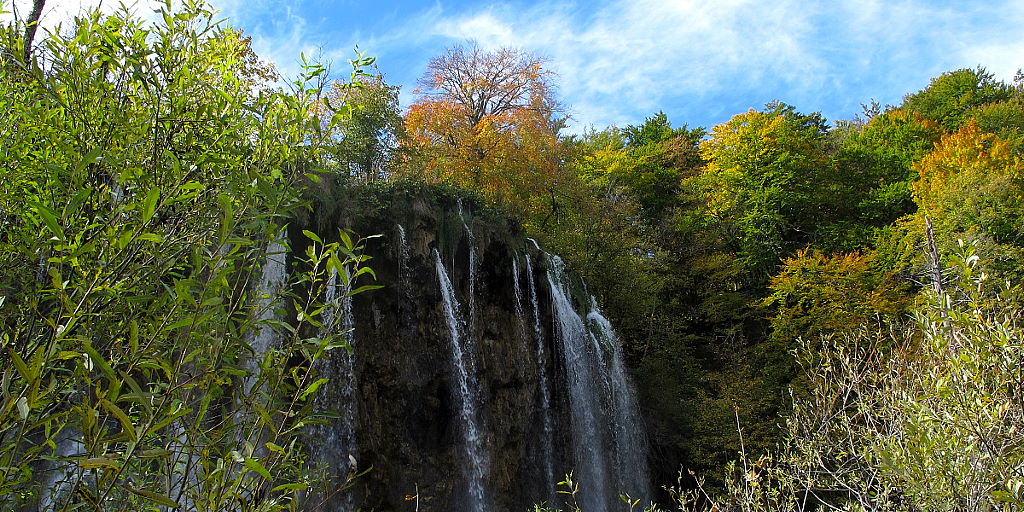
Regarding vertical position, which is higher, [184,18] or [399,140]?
[399,140]

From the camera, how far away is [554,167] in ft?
49.4

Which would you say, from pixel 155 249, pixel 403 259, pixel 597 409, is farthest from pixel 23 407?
pixel 597 409

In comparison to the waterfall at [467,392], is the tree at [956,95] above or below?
above

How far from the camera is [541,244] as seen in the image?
1323cm

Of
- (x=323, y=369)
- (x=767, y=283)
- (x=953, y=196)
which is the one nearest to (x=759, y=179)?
(x=767, y=283)

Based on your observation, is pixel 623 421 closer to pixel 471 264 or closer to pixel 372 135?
pixel 471 264

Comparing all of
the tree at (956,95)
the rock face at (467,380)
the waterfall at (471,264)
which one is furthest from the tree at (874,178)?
the waterfall at (471,264)

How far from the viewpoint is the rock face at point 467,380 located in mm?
9383

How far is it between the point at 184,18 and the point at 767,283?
1689 cm

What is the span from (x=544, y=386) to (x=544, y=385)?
0.06 feet

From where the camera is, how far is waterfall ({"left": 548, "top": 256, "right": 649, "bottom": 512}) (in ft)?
37.0

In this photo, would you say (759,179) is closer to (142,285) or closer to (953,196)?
(953,196)

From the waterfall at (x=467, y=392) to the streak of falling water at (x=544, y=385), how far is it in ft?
5.07

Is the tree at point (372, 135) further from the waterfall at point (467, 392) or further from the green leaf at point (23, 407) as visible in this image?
the green leaf at point (23, 407)
